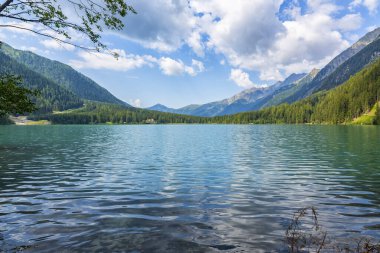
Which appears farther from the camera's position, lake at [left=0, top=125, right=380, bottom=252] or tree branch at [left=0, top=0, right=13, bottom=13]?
tree branch at [left=0, top=0, right=13, bottom=13]

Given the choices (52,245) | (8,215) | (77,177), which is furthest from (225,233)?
(77,177)

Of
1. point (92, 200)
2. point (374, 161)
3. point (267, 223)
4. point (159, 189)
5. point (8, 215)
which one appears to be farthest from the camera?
point (374, 161)

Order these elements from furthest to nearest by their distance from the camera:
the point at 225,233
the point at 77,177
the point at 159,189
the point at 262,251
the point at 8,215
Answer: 1. the point at 77,177
2. the point at 159,189
3. the point at 8,215
4. the point at 225,233
5. the point at 262,251

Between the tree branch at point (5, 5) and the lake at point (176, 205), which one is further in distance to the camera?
the tree branch at point (5, 5)

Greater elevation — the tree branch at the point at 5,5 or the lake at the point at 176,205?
the tree branch at the point at 5,5

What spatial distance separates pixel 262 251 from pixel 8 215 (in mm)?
13923

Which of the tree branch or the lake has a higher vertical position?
the tree branch

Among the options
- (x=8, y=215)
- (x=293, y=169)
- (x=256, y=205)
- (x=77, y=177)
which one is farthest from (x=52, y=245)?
(x=293, y=169)

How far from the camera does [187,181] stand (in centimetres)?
2781

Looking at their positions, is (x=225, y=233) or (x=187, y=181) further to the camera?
(x=187, y=181)

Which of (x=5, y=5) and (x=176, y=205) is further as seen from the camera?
(x=176, y=205)

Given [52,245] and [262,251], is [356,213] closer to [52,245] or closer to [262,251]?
[262,251]

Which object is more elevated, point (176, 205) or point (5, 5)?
point (5, 5)

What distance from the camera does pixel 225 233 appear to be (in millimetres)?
14000
